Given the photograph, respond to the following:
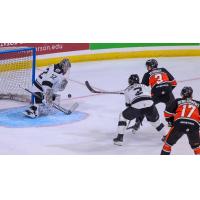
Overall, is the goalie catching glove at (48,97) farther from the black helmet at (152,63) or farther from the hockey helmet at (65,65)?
the black helmet at (152,63)

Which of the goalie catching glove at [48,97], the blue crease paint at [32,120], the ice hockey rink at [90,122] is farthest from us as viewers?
the goalie catching glove at [48,97]

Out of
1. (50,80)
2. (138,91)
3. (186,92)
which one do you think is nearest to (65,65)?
(50,80)

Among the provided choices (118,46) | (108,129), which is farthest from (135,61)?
(108,129)

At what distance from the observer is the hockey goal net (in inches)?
144

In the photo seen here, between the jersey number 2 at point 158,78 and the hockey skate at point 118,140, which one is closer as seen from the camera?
the hockey skate at point 118,140

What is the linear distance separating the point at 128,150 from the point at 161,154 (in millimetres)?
169

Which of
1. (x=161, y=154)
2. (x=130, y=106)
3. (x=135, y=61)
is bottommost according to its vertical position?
(x=161, y=154)

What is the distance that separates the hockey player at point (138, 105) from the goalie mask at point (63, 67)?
34 centimetres

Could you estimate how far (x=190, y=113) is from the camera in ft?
11.6

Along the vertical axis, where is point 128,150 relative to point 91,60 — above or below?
below

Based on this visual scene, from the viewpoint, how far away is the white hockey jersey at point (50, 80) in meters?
3.71

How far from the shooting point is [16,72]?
3.80 metres

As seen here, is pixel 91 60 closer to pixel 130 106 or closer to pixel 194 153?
pixel 130 106

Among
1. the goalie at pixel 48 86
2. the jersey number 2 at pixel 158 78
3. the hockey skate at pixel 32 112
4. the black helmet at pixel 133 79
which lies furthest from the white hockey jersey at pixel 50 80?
the jersey number 2 at pixel 158 78
